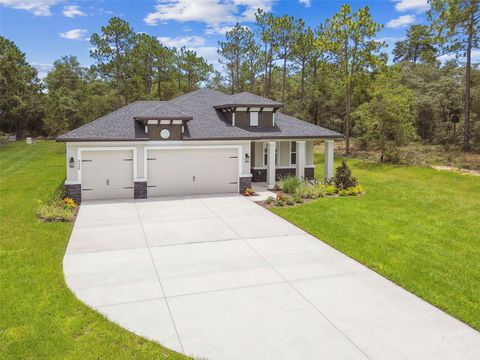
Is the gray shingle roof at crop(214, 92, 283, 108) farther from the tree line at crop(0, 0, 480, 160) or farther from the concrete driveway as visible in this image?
the tree line at crop(0, 0, 480, 160)

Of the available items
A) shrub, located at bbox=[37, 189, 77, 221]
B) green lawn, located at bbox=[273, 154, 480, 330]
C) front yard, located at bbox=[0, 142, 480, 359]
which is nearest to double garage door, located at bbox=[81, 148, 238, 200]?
shrub, located at bbox=[37, 189, 77, 221]

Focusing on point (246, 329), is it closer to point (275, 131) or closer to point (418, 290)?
point (418, 290)

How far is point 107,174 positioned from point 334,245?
33.5 ft

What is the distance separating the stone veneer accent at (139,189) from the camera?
1692 centimetres

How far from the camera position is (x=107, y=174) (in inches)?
659

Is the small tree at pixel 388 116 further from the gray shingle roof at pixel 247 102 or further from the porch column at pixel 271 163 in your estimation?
the porch column at pixel 271 163

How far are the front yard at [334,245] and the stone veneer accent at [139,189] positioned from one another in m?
3.79

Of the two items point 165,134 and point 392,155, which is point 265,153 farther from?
point 392,155

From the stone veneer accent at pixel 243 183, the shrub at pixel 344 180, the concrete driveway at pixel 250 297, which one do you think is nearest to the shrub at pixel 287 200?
the stone veneer accent at pixel 243 183

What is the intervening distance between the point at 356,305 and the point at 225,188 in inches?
463

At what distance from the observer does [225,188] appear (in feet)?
60.9

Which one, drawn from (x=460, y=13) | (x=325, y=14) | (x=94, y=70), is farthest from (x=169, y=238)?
(x=94, y=70)

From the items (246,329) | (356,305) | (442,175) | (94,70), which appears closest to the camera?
(246,329)

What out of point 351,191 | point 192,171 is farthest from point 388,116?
point 192,171
